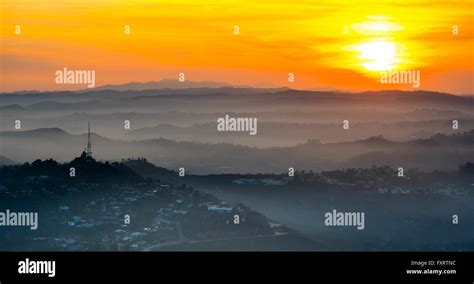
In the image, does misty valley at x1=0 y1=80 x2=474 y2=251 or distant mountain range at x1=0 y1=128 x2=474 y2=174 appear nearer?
misty valley at x1=0 y1=80 x2=474 y2=251

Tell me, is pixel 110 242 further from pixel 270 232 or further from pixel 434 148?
pixel 434 148

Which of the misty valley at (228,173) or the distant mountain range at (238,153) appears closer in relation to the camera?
the misty valley at (228,173)
